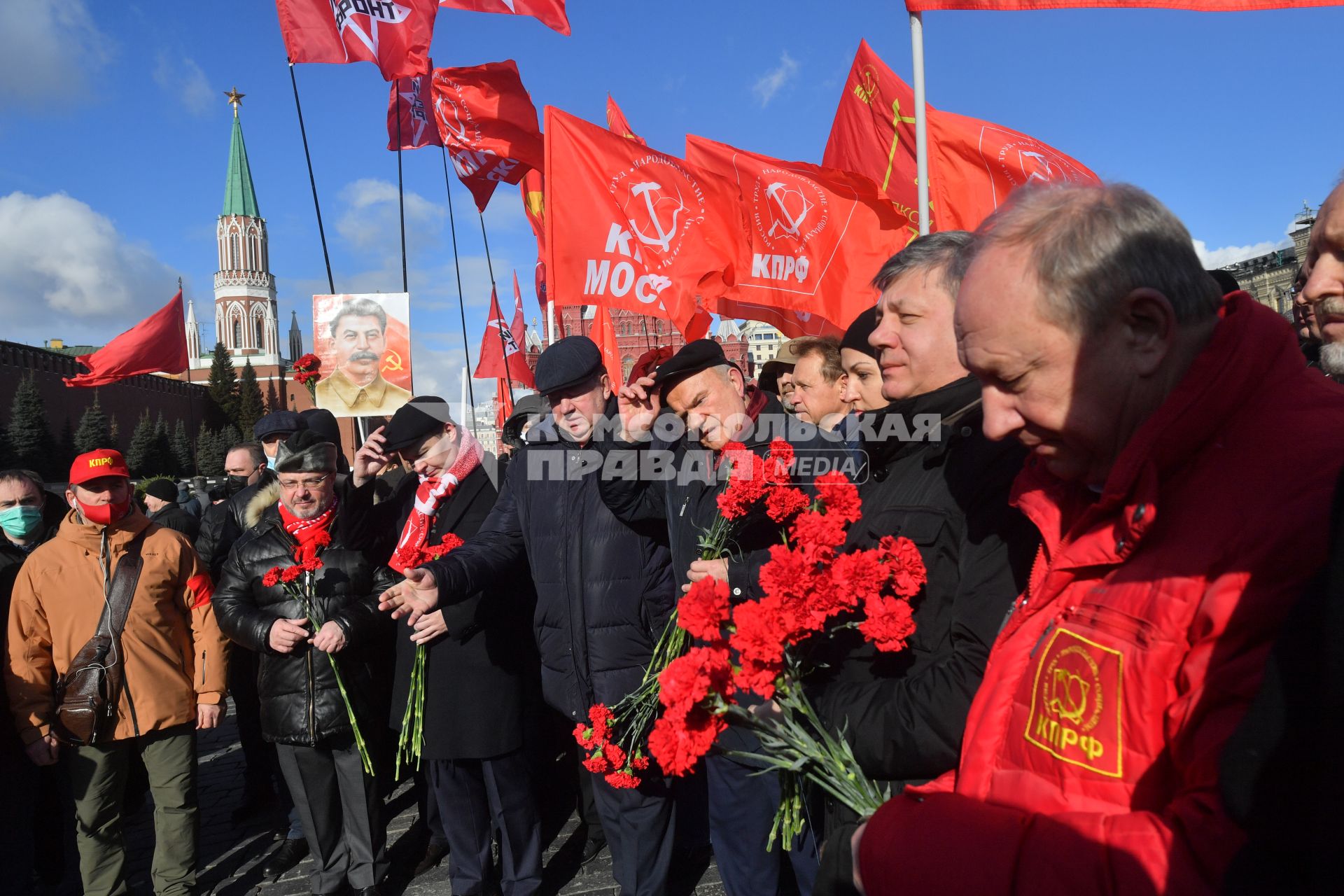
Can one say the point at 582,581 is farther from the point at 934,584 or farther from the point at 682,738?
the point at 682,738

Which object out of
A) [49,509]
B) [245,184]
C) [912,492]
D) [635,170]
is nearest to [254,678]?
[49,509]

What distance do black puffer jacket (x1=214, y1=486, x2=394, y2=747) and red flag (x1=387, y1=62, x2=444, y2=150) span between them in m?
6.97

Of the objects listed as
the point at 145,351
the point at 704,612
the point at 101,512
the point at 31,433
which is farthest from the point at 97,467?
→ the point at 31,433

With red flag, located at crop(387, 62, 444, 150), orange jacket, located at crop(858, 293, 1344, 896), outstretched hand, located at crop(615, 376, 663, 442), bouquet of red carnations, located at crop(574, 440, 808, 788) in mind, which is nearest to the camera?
orange jacket, located at crop(858, 293, 1344, 896)

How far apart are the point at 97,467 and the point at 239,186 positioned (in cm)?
14823

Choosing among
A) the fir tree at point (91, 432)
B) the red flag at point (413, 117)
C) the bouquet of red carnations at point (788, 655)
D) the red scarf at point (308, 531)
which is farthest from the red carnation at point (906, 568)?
the fir tree at point (91, 432)

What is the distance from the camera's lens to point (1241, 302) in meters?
1.21

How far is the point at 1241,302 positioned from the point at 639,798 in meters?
3.27

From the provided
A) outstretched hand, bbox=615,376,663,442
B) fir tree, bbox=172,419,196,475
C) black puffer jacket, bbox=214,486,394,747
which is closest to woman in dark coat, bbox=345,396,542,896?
black puffer jacket, bbox=214,486,394,747

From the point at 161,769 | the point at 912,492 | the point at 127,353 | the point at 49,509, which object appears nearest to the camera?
the point at 912,492

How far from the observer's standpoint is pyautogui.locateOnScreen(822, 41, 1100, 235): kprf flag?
6.96m

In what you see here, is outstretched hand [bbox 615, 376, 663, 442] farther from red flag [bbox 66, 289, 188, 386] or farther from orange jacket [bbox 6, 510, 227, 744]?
red flag [bbox 66, 289, 188, 386]

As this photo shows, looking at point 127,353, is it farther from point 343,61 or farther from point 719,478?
point 719,478

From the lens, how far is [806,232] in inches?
273
